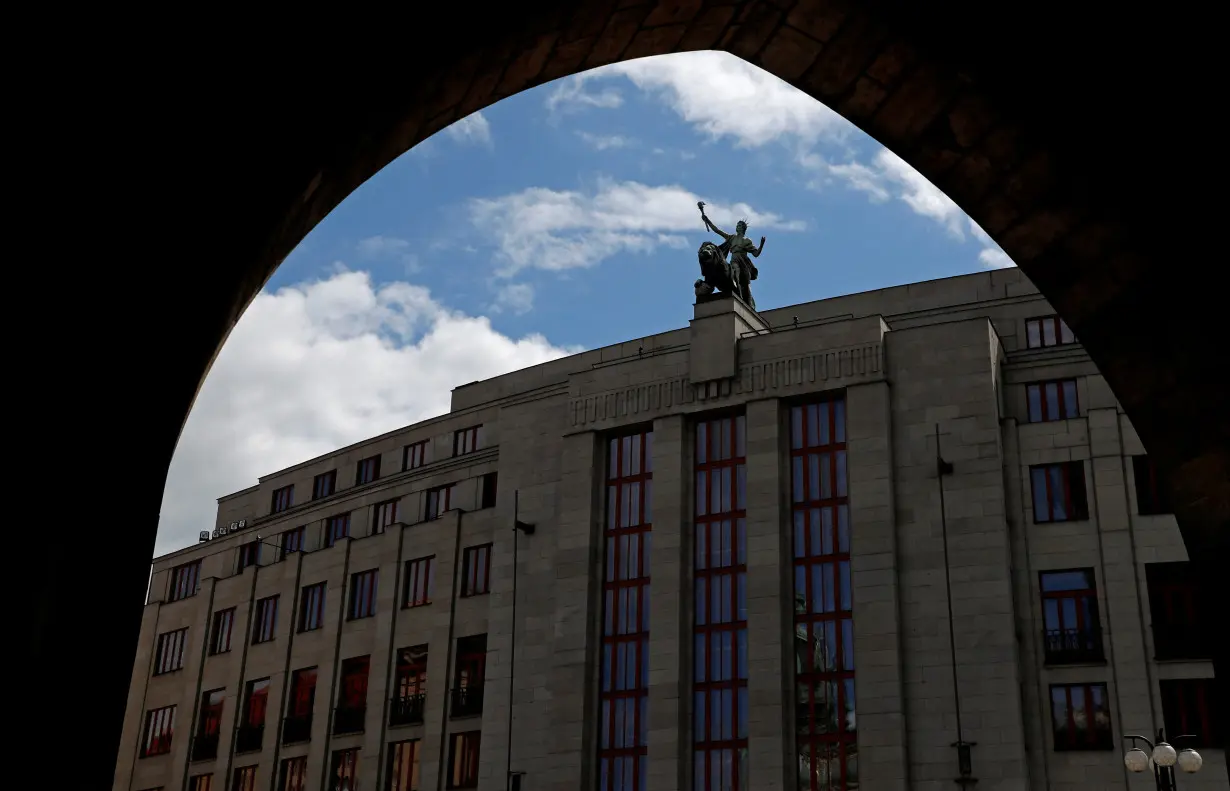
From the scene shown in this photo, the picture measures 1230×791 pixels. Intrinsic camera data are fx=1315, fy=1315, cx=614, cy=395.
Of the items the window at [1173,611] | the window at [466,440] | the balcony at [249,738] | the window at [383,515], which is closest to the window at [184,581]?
the balcony at [249,738]

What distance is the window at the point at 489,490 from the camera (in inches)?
2062

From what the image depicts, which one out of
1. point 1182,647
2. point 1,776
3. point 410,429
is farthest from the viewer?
point 410,429

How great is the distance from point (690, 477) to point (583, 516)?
4250mm

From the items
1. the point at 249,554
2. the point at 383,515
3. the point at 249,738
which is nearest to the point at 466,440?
the point at 383,515

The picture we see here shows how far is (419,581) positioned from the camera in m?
52.5

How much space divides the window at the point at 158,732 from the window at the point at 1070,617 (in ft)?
129

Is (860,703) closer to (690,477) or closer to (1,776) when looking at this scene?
(690,477)

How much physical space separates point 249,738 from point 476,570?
13.6 meters

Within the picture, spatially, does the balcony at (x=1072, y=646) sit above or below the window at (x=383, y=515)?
below

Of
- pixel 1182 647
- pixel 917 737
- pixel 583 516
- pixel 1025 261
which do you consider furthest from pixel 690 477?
pixel 1025 261

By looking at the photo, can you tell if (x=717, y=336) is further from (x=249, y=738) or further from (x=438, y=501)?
(x=249, y=738)

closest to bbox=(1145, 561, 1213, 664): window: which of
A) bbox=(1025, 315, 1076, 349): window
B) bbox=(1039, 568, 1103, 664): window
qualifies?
bbox=(1039, 568, 1103, 664): window

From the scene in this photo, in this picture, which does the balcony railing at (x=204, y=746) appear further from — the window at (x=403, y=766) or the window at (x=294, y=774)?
the window at (x=403, y=766)

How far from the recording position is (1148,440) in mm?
6191
